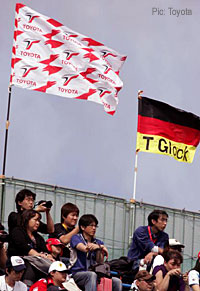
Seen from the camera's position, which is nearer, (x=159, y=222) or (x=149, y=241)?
(x=149, y=241)

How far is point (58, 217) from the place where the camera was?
21.0 meters

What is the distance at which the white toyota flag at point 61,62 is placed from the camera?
22062 millimetres

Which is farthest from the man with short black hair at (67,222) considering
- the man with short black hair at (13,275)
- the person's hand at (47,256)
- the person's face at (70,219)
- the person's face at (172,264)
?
the man with short black hair at (13,275)

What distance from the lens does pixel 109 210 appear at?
21656 millimetres

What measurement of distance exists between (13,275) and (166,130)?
895 centimetres

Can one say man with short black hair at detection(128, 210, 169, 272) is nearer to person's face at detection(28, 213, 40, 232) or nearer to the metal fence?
person's face at detection(28, 213, 40, 232)

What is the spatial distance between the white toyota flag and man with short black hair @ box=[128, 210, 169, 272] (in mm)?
5315

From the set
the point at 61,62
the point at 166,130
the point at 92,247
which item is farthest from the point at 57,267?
the point at 166,130

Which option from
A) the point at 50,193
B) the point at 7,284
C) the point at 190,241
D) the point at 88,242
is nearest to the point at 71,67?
the point at 50,193

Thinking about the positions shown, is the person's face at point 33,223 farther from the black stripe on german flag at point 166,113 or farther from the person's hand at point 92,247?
the black stripe on german flag at point 166,113

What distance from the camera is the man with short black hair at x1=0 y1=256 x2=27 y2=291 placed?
14945 mm

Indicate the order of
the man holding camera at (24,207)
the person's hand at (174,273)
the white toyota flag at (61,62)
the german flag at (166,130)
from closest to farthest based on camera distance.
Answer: the person's hand at (174,273) < the man holding camera at (24,207) < the white toyota flag at (61,62) < the german flag at (166,130)

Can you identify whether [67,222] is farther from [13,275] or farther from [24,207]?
[13,275]

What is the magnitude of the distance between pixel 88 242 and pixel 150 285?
4.27 ft
